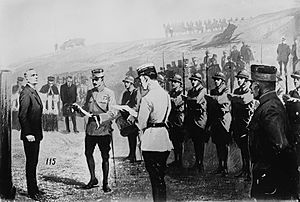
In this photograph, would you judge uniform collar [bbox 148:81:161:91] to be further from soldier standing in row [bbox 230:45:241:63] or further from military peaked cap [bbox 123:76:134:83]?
soldier standing in row [bbox 230:45:241:63]

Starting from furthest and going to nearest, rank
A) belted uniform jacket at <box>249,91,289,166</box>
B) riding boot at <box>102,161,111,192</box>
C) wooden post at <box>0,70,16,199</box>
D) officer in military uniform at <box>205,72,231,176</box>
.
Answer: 1. wooden post at <box>0,70,16,199</box>
2. riding boot at <box>102,161,111,192</box>
3. officer in military uniform at <box>205,72,231,176</box>
4. belted uniform jacket at <box>249,91,289,166</box>

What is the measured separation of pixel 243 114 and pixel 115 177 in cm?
80

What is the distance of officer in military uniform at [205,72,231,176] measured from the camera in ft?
9.17

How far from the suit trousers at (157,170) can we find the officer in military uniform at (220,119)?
0.95 feet

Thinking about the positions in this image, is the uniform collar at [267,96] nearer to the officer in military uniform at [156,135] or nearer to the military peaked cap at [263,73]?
the military peaked cap at [263,73]

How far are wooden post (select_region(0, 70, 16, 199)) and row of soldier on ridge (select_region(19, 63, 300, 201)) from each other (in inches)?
16.9

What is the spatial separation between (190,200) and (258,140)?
0.50 meters

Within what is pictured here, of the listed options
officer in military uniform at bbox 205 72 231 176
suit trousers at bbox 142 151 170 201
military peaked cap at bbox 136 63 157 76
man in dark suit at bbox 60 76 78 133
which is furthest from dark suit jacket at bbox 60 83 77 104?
officer in military uniform at bbox 205 72 231 176

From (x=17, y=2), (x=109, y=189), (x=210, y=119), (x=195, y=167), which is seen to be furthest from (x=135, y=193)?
(x=17, y=2)

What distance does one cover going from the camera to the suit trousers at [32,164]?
3010mm

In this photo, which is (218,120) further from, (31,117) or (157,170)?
(31,117)

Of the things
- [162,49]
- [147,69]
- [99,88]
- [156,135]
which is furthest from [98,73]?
[156,135]

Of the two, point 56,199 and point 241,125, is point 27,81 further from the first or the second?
point 241,125

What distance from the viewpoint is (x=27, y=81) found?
3.05 m
